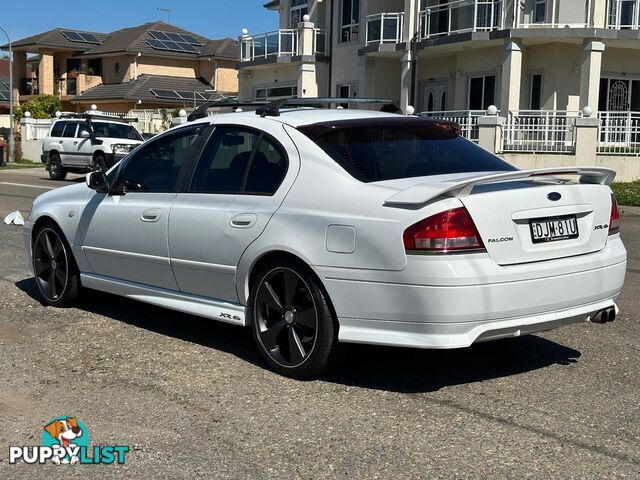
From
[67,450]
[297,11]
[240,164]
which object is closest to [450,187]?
[240,164]

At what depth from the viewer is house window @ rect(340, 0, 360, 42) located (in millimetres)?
33981

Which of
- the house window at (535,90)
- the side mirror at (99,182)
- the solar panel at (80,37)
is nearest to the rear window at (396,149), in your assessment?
the side mirror at (99,182)

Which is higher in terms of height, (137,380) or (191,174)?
(191,174)

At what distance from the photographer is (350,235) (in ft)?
15.7

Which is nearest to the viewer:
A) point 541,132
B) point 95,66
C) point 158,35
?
point 541,132

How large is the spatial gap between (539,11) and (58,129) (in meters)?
15.2

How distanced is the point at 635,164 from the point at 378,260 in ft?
63.2

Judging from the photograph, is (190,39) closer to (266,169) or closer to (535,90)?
(535,90)

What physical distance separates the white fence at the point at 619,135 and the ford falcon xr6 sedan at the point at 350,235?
17.7m

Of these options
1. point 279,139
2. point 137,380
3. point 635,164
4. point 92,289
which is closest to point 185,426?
point 137,380

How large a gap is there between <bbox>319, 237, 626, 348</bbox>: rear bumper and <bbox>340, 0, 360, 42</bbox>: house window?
98.6ft

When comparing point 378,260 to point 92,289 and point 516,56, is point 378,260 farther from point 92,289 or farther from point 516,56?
point 516,56

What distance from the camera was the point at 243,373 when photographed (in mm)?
5348

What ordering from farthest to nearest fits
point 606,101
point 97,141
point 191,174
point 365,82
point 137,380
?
1. point 365,82
2. point 606,101
3. point 97,141
4. point 191,174
5. point 137,380
